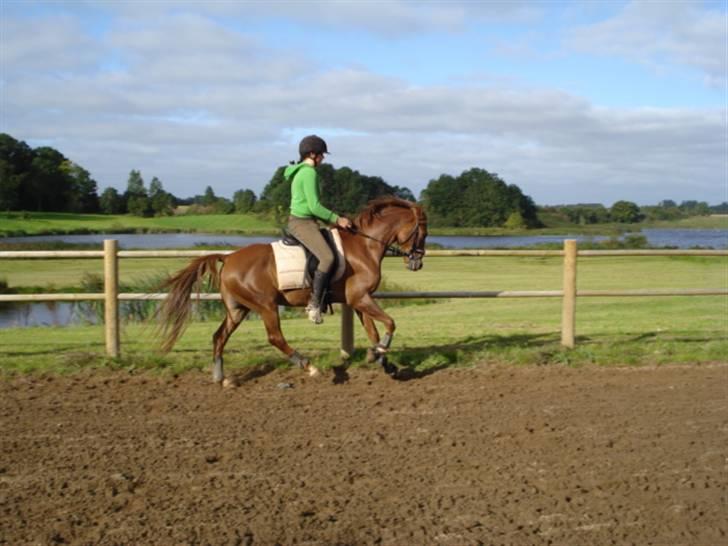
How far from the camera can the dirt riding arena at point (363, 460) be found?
3941 millimetres

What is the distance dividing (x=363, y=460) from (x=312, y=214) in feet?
10.3

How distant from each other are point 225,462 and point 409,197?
4.57 m

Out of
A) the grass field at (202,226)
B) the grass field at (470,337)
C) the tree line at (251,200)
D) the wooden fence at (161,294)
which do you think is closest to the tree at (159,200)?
the tree line at (251,200)

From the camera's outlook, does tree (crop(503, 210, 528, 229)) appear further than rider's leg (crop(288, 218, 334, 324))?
Yes

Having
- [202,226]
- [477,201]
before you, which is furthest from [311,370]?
[202,226]

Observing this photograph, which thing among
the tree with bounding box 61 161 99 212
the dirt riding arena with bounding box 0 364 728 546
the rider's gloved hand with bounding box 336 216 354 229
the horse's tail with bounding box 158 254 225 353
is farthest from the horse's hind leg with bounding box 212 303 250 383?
the tree with bounding box 61 161 99 212

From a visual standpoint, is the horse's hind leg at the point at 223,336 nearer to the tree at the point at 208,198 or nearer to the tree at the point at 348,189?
the tree at the point at 348,189

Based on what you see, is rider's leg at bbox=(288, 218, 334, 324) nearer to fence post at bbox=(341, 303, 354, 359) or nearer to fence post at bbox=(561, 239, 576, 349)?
fence post at bbox=(341, 303, 354, 359)

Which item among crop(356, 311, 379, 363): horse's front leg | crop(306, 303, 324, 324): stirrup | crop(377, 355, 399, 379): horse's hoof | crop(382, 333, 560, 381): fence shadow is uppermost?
crop(306, 303, 324, 324): stirrup

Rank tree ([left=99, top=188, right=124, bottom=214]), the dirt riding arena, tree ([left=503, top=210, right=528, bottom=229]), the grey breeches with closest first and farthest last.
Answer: the dirt riding arena → the grey breeches → tree ([left=503, top=210, right=528, bottom=229]) → tree ([left=99, top=188, right=124, bottom=214])

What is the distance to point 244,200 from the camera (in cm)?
5412

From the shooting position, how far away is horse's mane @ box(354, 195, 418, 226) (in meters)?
7.93

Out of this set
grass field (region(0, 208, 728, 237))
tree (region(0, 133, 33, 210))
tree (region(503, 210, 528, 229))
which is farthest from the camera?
tree (region(0, 133, 33, 210))

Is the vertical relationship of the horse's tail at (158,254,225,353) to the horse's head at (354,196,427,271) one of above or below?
below
